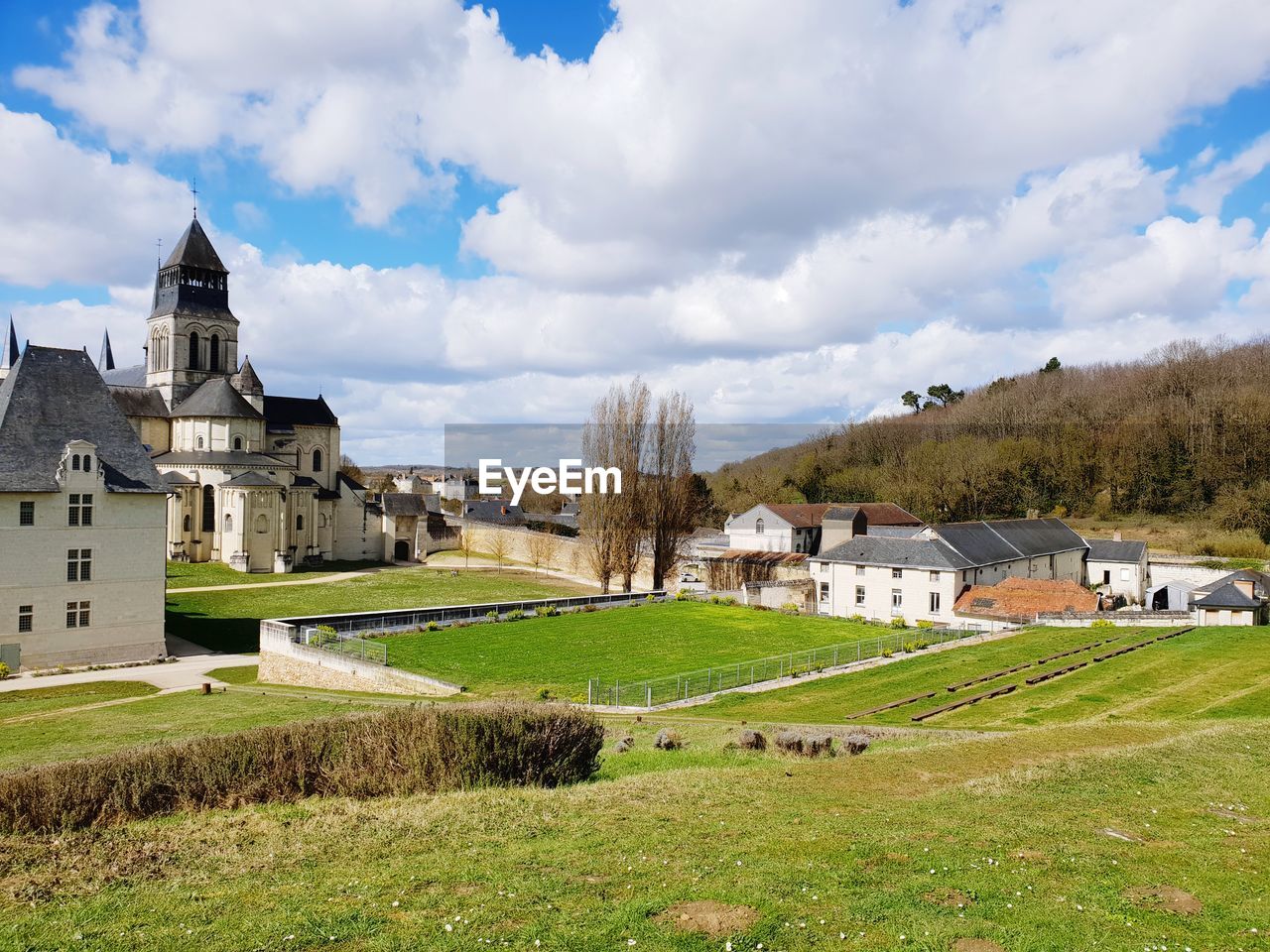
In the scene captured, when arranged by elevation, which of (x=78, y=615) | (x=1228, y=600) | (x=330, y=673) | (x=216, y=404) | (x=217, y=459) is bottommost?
(x=330, y=673)

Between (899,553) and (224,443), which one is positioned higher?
(224,443)

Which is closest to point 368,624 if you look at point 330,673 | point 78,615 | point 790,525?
point 330,673

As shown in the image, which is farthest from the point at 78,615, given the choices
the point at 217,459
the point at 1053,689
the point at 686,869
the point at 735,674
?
the point at 1053,689

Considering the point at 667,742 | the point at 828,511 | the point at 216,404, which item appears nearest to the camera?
the point at 667,742

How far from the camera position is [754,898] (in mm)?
6551

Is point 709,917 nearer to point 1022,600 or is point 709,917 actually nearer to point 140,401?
point 1022,600

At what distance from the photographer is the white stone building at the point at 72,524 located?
27812 mm

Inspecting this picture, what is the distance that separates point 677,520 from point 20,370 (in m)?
29.0

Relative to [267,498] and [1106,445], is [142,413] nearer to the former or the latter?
[267,498]

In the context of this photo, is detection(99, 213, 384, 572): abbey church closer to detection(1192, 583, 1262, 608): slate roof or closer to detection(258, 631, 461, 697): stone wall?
detection(258, 631, 461, 697): stone wall

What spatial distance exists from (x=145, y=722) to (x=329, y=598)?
28.0 m

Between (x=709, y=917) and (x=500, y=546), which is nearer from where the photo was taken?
(x=709, y=917)

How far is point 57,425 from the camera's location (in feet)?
96.3

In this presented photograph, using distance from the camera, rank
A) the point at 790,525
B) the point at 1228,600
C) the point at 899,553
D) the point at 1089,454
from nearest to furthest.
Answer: the point at 1228,600
the point at 899,553
the point at 790,525
the point at 1089,454
